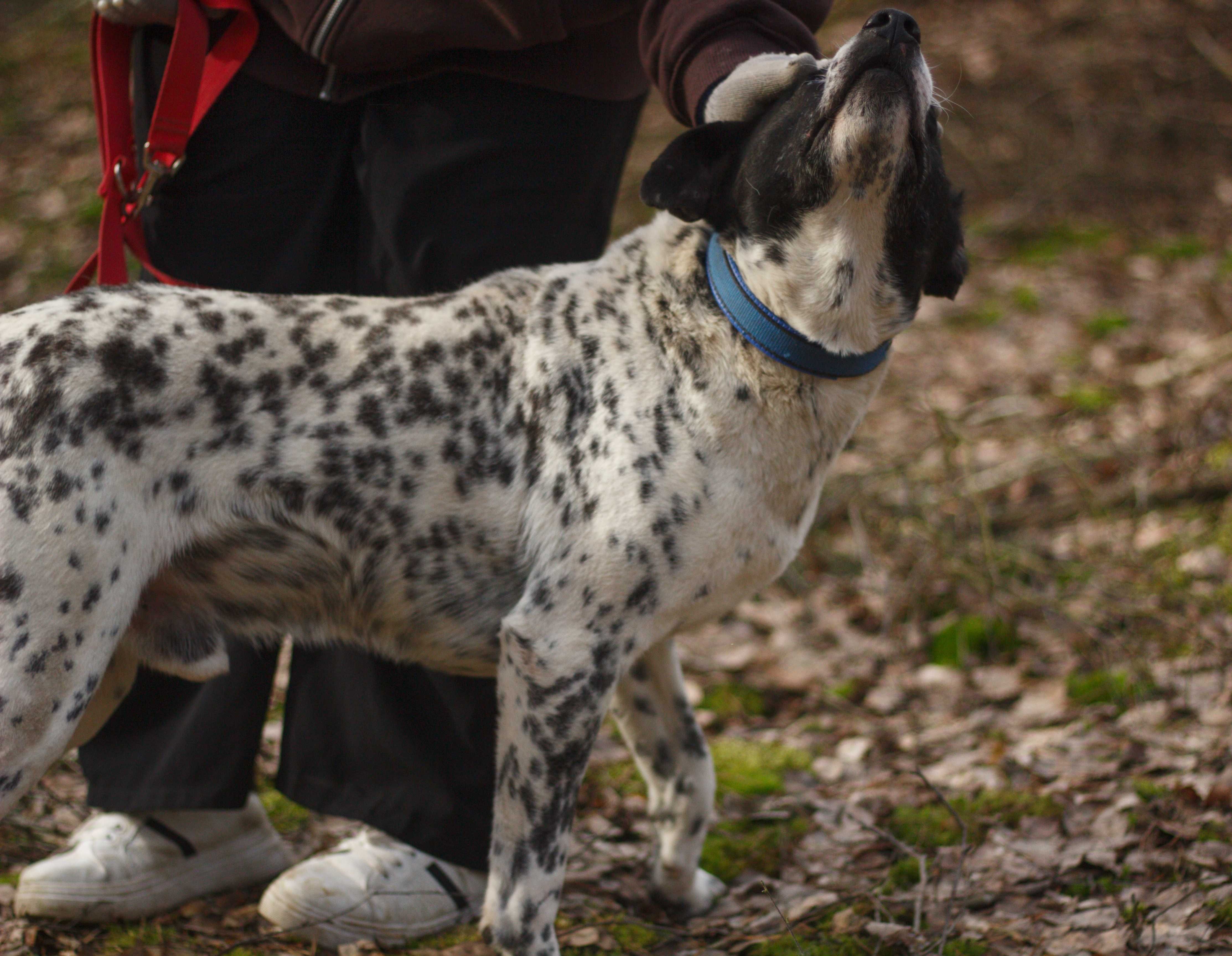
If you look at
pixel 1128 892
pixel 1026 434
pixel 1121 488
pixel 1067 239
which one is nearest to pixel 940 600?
pixel 1121 488

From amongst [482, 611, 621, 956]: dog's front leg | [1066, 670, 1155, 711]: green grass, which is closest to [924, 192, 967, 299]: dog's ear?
[482, 611, 621, 956]: dog's front leg

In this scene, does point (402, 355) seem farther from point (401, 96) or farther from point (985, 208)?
point (985, 208)

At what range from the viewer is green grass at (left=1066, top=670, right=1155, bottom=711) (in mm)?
3582

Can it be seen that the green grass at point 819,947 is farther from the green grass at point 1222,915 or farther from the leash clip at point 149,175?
the leash clip at point 149,175

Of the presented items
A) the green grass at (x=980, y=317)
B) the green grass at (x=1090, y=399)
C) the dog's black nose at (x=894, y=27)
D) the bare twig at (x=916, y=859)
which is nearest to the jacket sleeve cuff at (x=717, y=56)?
the dog's black nose at (x=894, y=27)

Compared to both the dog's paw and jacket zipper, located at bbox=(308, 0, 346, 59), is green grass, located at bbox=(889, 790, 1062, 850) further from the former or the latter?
jacket zipper, located at bbox=(308, 0, 346, 59)

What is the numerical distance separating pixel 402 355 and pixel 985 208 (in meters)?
7.19

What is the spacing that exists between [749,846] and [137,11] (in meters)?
2.53

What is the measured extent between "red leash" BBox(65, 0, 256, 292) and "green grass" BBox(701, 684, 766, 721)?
2.27m

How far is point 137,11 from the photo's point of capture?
8.07ft

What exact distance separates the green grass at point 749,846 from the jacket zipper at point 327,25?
7.02 ft

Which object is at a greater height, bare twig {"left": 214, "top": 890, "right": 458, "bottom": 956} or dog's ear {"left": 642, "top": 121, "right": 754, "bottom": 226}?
dog's ear {"left": 642, "top": 121, "right": 754, "bottom": 226}

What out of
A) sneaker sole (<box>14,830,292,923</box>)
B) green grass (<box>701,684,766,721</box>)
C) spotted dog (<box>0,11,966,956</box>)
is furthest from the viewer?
green grass (<box>701,684,766,721</box>)

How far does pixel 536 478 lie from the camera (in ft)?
7.48
